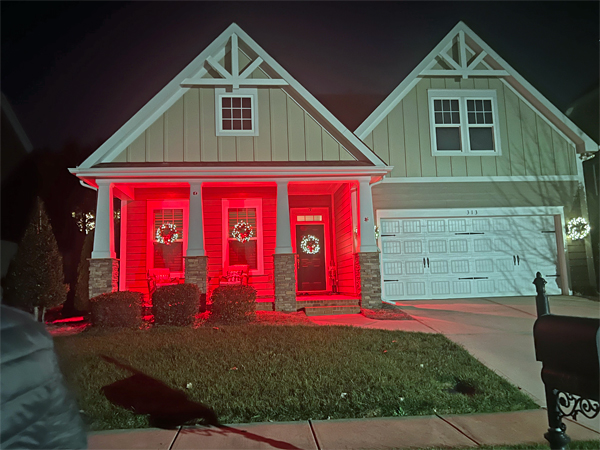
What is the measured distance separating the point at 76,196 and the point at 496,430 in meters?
13.6

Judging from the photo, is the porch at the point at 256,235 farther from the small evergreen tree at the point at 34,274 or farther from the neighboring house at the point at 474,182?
the neighboring house at the point at 474,182

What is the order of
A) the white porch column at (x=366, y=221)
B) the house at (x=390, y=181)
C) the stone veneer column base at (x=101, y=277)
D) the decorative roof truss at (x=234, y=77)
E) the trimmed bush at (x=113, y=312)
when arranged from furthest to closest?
the decorative roof truss at (x=234, y=77)
the house at (x=390, y=181)
the white porch column at (x=366, y=221)
the stone veneer column base at (x=101, y=277)
the trimmed bush at (x=113, y=312)

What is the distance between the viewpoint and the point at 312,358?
21.5ft

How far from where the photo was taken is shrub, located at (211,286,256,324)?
955 cm

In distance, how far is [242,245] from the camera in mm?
13305

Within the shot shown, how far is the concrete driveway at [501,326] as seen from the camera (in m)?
6.25

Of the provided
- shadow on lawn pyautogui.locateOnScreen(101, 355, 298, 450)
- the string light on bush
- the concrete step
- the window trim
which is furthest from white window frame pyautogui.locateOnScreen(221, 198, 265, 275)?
the string light on bush

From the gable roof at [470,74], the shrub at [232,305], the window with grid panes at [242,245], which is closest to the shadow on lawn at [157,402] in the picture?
the shrub at [232,305]

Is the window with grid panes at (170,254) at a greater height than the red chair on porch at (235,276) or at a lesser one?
greater

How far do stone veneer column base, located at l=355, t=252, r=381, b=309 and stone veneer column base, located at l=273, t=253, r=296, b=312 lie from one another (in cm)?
159

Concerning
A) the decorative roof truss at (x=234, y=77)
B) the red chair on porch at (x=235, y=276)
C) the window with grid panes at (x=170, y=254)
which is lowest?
the red chair on porch at (x=235, y=276)

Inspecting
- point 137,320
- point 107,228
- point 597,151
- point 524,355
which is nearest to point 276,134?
point 107,228

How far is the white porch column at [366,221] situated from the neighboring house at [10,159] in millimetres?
8382

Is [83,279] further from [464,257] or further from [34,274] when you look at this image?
[464,257]
